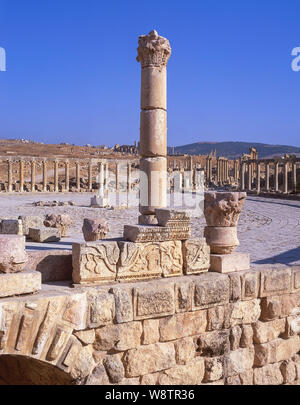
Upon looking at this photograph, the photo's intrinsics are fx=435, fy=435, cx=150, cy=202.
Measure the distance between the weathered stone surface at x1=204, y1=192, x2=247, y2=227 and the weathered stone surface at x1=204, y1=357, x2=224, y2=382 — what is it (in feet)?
5.89

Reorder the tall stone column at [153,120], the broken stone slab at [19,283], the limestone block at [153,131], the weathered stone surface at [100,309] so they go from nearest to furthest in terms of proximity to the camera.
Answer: the broken stone slab at [19,283] → the weathered stone surface at [100,309] → the tall stone column at [153,120] → the limestone block at [153,131]

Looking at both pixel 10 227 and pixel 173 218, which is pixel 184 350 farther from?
pixel 10 227

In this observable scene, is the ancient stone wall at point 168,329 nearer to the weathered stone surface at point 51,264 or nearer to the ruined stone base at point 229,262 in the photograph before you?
the ruined stone base at point 229,262

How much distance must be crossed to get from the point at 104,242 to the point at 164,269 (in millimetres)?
883

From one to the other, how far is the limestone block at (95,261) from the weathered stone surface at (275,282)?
225cm

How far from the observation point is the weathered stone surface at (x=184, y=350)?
17.1 ft

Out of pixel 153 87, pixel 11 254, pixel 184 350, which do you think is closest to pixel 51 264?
pixel 11 254

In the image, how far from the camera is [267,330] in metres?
6.11

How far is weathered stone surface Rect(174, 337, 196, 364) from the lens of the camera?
522 cm

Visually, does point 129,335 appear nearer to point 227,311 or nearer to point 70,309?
point 70,309

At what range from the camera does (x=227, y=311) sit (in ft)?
18.6

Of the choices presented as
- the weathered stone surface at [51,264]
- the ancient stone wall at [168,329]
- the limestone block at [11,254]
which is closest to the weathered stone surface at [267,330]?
the ancient stone wall at [168,329]

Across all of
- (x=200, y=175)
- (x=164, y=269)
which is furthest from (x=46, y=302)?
(x=200, y=175)

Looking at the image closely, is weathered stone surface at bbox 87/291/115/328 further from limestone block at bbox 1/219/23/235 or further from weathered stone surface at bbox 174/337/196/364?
limestone block at bbox 1/219/23/235
